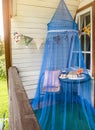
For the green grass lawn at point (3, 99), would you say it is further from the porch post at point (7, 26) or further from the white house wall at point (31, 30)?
the porch post at point (7, 26)

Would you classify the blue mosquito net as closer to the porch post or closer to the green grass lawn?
the porch post

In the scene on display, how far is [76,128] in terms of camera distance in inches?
114

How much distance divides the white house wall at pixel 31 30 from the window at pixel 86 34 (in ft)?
0.83

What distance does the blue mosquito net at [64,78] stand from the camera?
119 inches

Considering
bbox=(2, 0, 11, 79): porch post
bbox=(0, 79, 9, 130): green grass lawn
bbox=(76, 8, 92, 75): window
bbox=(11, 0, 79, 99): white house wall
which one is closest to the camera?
bbox=(2, 0, 11, 79): porch post

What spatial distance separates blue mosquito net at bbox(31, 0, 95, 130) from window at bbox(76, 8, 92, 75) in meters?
0.53

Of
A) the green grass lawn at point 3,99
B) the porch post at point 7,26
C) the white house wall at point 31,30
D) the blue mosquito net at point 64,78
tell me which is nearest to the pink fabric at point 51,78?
the blue mosquito net at point 64,78

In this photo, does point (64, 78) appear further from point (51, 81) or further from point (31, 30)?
point (31, 30)

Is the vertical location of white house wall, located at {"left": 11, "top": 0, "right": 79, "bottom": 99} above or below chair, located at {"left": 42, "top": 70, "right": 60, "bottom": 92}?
above

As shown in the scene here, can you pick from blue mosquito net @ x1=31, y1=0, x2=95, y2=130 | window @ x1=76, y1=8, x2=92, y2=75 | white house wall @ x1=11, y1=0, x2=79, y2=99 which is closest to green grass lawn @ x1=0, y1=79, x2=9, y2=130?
white house wall @ x1=11, y1=0, x2=79, y2=99

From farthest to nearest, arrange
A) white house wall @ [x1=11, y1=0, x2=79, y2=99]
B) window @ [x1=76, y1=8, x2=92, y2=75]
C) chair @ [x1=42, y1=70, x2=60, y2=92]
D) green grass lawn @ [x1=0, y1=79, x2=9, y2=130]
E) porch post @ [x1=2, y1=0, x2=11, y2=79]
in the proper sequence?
green grass lawn @ [x1=0, y1=79, x2=9, y2=130] < window @ [x1=76, y1=8, x2=92, y2=75] < white house wall @ [x1=11, y1=0, x2=79, y2=99] < chair @ [x1=42, y1=70, x2=60, y2=92] < porch post @ [x1=2, y1=0, x2=11, y2=79]

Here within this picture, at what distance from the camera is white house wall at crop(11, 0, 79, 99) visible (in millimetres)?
3314

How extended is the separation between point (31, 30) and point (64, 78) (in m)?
1.14

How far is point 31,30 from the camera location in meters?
3.54
